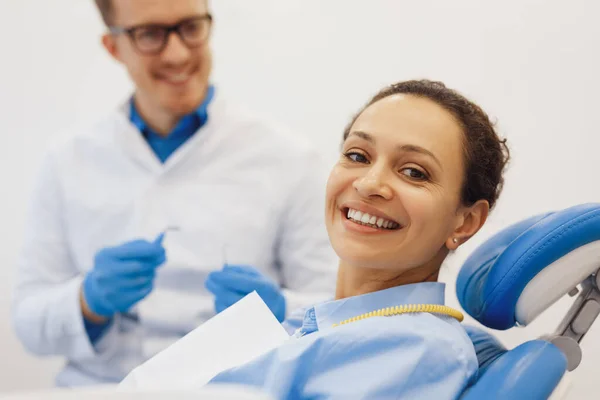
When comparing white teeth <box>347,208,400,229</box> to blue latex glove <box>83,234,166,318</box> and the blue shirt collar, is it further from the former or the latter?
the blue shirt collar

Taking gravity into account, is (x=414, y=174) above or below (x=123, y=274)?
above

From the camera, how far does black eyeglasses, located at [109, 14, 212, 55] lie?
174cm

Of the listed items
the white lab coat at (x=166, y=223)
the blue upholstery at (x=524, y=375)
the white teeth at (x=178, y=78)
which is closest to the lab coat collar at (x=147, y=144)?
the white lab coat at (x=166, y=223)

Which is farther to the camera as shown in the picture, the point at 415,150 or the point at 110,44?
the point at 110,44

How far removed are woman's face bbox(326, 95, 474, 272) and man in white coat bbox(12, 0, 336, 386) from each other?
0.57 metres

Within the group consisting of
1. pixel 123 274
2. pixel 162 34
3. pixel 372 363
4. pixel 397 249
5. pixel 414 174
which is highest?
pixel 162 34

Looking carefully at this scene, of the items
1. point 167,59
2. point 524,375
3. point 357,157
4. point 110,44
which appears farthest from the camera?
point 110,44

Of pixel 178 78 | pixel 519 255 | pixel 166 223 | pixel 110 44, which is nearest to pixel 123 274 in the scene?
pixel 166 223

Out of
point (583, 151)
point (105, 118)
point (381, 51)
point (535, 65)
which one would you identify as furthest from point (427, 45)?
point (105, 118)

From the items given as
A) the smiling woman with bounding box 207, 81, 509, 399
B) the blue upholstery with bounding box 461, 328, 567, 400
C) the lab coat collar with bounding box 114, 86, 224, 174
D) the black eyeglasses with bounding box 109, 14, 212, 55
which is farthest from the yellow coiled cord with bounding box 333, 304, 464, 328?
the black eyeglasses with bounding box 109, 14, 212, 55

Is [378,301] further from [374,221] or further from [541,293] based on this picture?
[541,293]

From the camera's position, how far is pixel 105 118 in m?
1.91

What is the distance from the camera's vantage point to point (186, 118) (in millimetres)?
1831

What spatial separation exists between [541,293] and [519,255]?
66mm
